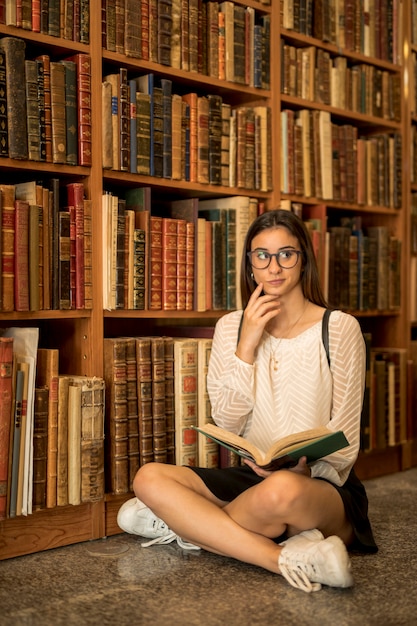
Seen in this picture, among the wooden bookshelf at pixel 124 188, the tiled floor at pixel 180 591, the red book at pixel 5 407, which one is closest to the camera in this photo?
the tiled floor at pixel 180 591

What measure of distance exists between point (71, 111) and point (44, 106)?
9cm

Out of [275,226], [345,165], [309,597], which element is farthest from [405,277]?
[309,597]

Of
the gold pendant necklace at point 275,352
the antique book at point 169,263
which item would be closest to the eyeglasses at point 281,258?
the gold pendant necklace at point 275,352

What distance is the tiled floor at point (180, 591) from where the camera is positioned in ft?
6.15

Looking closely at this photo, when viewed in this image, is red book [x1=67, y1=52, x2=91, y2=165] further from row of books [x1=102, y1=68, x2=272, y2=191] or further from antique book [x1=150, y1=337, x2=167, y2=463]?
antique book [x1=150, y1=337, x2=167, y2=463]

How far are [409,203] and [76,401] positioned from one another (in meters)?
1.99

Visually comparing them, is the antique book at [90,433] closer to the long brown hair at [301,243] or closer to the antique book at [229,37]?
the long brown hair at [301,243]

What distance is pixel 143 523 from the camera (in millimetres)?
2477

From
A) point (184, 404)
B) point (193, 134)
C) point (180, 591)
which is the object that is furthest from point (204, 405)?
point (193, 134)

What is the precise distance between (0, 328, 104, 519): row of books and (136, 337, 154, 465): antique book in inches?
6.7

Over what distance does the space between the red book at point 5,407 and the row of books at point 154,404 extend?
0.38 meters

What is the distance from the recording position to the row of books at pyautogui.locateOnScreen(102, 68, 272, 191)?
2.56 metres

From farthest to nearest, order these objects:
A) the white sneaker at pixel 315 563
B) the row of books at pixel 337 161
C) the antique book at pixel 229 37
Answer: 1. the row of books at pixel 337 161
2. the antique book at pixel 229 37
3. the white sneaker at pixel 315 563

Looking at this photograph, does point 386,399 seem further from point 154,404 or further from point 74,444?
point 74,444
